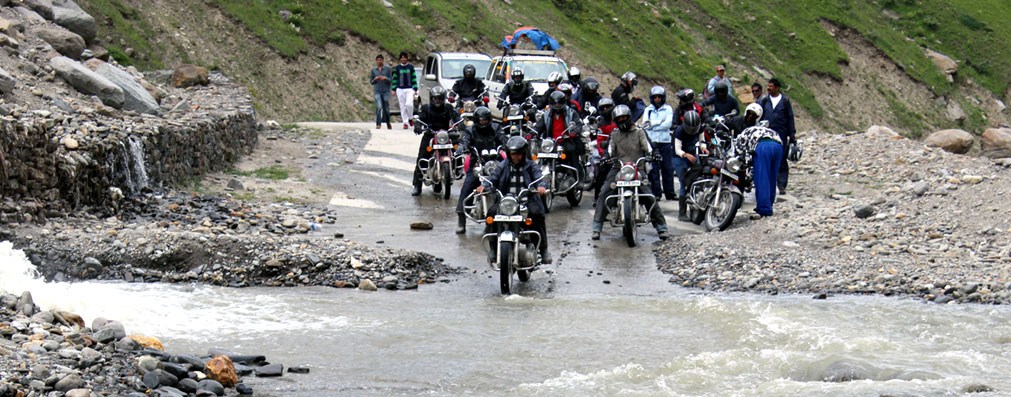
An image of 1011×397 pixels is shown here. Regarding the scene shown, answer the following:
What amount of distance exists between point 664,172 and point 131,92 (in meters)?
8.82

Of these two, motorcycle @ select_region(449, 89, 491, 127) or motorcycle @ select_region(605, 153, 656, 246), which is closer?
motorcycle @ select_region(605, 153, 656, 246)

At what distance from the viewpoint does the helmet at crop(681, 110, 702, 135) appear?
15555mm

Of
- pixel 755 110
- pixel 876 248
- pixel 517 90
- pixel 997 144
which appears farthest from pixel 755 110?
pixel 997 144

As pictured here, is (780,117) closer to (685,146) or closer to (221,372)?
(685,146)

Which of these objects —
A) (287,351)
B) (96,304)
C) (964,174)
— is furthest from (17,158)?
(964,174)

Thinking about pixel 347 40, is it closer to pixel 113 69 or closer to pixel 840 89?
pixel 113 69

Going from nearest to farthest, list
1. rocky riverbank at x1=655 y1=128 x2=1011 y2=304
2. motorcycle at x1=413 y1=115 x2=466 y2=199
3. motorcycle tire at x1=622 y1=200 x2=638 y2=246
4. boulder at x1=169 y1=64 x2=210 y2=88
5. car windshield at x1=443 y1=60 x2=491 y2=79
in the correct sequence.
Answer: rocky riverbank at x1=655 y1=128 x2=1011 y2=304 → motorcycle tire at x1=622 y1=200 x2=638 y2=246 → motorcycle at x1=413 y1=115 x2=466 y2=199 → boulder at x1=169 y1=64 x2=210 y2=88 → car windshield at x1=443 y1=60 x2=491 y2=79

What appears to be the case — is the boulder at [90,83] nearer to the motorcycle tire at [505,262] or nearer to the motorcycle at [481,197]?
the motorcycle at [481,197]

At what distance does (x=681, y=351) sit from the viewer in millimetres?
8812

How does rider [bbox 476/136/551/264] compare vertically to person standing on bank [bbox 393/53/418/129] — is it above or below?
below

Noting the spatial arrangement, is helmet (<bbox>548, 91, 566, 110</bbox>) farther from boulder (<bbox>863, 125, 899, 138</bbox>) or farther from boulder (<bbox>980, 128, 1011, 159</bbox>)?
boulder (<bbox>980, 128, 1011, 159</bbox>)

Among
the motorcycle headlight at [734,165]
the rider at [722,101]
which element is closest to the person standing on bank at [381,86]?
the rider at [722,101]

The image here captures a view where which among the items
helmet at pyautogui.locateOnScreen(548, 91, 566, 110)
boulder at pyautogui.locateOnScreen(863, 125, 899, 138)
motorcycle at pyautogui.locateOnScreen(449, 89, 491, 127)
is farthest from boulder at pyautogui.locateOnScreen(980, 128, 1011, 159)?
helmet at pyautogui.locateOnScreen(548, 91, 566, 110)

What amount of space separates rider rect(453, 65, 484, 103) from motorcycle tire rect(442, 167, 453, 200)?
6.94ft
